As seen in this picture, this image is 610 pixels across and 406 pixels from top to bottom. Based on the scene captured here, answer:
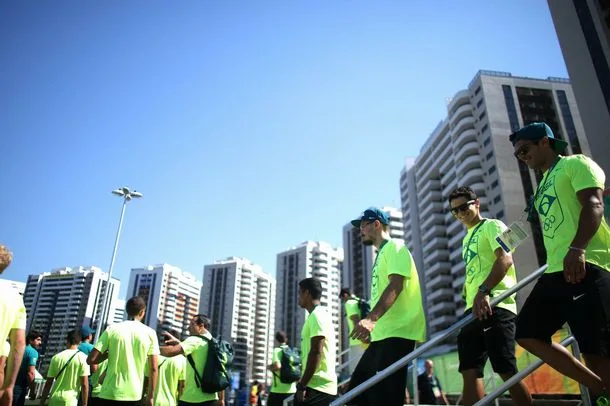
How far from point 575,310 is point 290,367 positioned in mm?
4668

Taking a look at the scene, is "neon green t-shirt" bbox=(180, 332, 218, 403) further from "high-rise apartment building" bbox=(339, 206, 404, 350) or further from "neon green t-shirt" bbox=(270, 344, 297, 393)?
"high-rise apartment building" bbox=(339, 206, 404, 350)

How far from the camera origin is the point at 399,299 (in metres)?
3.15

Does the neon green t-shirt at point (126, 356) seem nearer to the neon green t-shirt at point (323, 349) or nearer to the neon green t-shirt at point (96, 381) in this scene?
the neon green t-shirt at point (96, 381)

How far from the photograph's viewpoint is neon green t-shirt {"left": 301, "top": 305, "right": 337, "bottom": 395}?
12.4 ft

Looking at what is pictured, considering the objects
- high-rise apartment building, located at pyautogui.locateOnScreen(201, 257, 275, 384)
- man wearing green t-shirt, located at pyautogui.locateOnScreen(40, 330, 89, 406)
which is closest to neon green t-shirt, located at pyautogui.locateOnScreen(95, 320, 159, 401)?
man wearing green t-shirt, located at pyautogui.locateOnScreen(40, 330, 89, 406)

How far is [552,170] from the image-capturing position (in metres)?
2.65

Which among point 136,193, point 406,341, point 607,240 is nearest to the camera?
point 607,240

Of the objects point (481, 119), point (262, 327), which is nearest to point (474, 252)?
point (481, 119)

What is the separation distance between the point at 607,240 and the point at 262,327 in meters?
142

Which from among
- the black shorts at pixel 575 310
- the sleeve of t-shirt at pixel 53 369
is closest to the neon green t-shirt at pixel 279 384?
the sleeve of t-shirt at pixel 53 369

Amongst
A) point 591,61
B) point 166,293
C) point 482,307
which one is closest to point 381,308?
point 482,307

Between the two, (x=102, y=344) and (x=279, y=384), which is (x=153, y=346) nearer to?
(x=102, y=344)

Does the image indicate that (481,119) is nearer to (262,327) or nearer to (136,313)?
(136,313)

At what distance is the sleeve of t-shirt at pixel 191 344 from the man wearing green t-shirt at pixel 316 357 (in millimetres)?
1365
